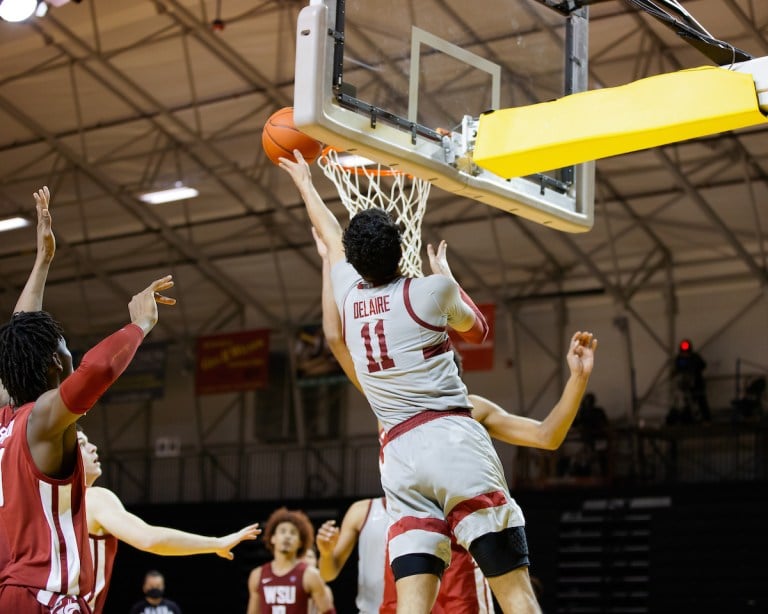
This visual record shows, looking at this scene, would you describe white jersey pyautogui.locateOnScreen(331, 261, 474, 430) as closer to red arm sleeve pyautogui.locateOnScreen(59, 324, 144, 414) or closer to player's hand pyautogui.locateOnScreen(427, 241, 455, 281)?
player's hand pyautogui.locateOnScreen(427, 241, 455, 281)

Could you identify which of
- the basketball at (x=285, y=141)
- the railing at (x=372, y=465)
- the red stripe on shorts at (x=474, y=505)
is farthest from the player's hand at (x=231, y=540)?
the railing at (x=372, y=465)

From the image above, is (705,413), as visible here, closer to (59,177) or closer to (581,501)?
(581,501)

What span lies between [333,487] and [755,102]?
1891 centimetres

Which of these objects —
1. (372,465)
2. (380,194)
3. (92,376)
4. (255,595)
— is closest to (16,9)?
(255,595)

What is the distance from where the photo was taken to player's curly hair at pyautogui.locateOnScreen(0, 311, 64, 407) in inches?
156

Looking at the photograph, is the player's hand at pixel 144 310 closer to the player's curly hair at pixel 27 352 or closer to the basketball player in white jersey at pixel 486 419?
the player's curly hair at pixel 27 352

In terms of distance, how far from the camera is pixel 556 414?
16.8 feet

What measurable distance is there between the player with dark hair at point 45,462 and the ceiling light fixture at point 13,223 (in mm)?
18860

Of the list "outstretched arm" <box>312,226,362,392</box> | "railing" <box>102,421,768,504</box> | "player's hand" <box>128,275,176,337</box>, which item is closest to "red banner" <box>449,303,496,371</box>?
"railing" <box>102,421,768,504</box>

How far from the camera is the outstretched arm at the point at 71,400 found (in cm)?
371

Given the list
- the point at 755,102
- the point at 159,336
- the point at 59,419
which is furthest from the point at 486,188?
the point at 159,336

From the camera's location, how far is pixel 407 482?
169 inches

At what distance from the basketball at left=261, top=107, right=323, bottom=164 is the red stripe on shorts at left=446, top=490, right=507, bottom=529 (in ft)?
7.71

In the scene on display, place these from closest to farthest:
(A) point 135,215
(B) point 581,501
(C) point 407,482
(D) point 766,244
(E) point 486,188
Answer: (C) point 407,482 < (E) point 486,188 < (B) point 581,501 < (D) point 766,244 < (A) point 135,215
